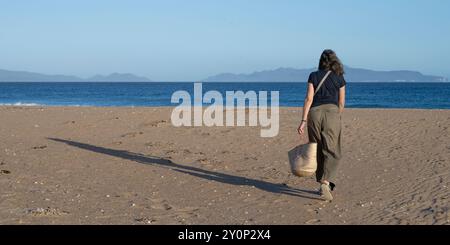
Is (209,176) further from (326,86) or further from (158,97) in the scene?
(158,97)

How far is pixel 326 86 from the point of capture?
7.44m

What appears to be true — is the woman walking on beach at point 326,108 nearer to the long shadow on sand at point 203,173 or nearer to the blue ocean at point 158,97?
the long shadow on sand at point 203,173

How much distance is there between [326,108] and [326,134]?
0.34m

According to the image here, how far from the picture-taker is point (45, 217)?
22.3ft

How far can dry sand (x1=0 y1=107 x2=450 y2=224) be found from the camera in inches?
281

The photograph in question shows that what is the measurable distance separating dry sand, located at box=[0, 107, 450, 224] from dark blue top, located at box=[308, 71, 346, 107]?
1.40 meters

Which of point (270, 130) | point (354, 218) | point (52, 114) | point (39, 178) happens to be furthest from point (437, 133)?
point (52, 114)

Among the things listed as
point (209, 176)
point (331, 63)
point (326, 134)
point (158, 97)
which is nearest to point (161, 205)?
point (326, 134)

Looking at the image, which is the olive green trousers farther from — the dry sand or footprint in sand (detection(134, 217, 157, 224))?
footprint in sand (detection(134, 217, 157, 224))

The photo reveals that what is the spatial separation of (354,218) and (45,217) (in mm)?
3675

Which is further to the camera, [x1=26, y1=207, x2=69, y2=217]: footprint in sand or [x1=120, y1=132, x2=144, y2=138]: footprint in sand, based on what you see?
[x1=120, y1=132, x2=144, y2=138]: footprint in sand

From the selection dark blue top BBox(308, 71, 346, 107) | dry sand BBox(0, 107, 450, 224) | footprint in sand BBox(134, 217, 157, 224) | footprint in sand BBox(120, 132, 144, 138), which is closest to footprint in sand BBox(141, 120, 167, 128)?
dry sand BBox(0, 107, 450, 224)

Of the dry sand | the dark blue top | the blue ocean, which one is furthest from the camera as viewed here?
the blue ocean

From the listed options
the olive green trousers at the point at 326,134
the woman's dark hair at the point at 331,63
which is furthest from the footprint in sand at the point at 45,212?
the woman's dark hair at the point at 331,63
